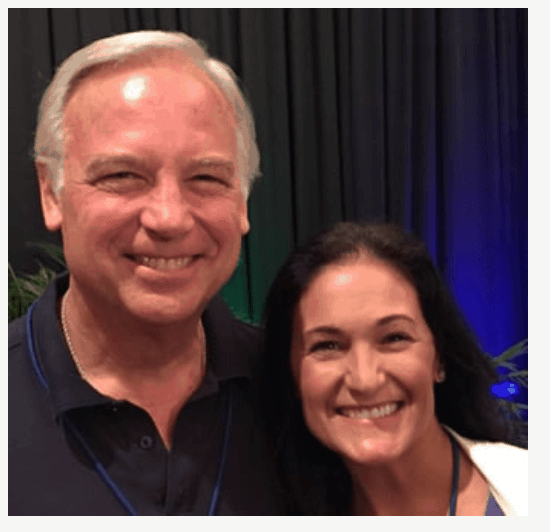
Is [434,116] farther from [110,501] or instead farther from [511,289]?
[110,501]

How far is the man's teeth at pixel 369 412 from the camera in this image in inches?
51.1

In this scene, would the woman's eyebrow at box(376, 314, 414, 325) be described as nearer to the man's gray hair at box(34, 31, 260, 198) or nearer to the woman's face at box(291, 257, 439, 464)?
the woman's face at box(291, 257, 439, 464)

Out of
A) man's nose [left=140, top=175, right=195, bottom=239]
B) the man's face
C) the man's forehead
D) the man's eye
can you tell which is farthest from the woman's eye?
the man's forehead

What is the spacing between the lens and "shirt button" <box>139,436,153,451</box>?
120 cm

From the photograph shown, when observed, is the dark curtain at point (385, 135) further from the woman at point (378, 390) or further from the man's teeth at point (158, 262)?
the man's teeth at point (158, 262)

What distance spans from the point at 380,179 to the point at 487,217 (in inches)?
25.2

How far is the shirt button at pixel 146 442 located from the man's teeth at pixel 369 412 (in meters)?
0.40

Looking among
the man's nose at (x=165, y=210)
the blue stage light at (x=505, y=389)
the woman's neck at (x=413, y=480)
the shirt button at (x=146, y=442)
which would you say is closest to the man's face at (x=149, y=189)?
the man's nose at (x=165, y=210)

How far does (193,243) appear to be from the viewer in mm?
1174

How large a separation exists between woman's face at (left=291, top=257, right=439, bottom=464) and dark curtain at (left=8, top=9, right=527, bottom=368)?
2.13m

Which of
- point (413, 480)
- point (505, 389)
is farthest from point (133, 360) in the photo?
point (505, 389)

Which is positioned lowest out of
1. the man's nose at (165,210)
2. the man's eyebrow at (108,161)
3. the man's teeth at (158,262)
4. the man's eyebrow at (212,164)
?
→ the man's teeth at (158,262)
